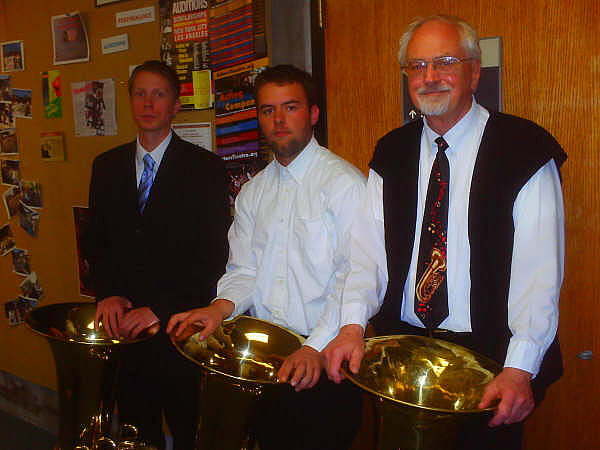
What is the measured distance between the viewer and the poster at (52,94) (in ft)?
9.58

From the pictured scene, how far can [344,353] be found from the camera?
1251mm

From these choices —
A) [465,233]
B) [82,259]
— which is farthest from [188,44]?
[465,233]

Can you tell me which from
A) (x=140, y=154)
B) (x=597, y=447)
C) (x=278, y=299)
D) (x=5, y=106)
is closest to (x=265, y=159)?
(x=140, y=154)

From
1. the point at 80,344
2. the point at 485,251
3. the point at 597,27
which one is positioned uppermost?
the point at 597,27

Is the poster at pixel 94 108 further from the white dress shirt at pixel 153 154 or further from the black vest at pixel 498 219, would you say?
the black vest at pixel 498 219

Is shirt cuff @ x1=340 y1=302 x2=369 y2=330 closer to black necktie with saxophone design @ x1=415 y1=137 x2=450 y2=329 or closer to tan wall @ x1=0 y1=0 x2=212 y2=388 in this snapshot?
black necktie with saxophone design @ x1=415 y1=137 x2=450 y2=329

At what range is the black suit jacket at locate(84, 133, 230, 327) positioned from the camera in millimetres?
1946

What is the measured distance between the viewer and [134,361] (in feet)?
6.61

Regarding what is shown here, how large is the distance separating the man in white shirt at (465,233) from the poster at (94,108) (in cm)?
170

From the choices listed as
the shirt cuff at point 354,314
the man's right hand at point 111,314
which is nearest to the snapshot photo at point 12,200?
the man's right hand at point 111,314

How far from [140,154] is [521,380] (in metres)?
1.56

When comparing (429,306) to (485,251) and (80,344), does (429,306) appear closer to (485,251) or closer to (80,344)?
(485,251)

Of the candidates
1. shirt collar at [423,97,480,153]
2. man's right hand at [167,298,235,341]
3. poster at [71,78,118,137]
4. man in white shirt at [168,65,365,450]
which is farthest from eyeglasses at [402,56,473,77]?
poster at [71,78,118,137]

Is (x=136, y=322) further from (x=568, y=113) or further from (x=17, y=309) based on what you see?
(x=17, y=309)
